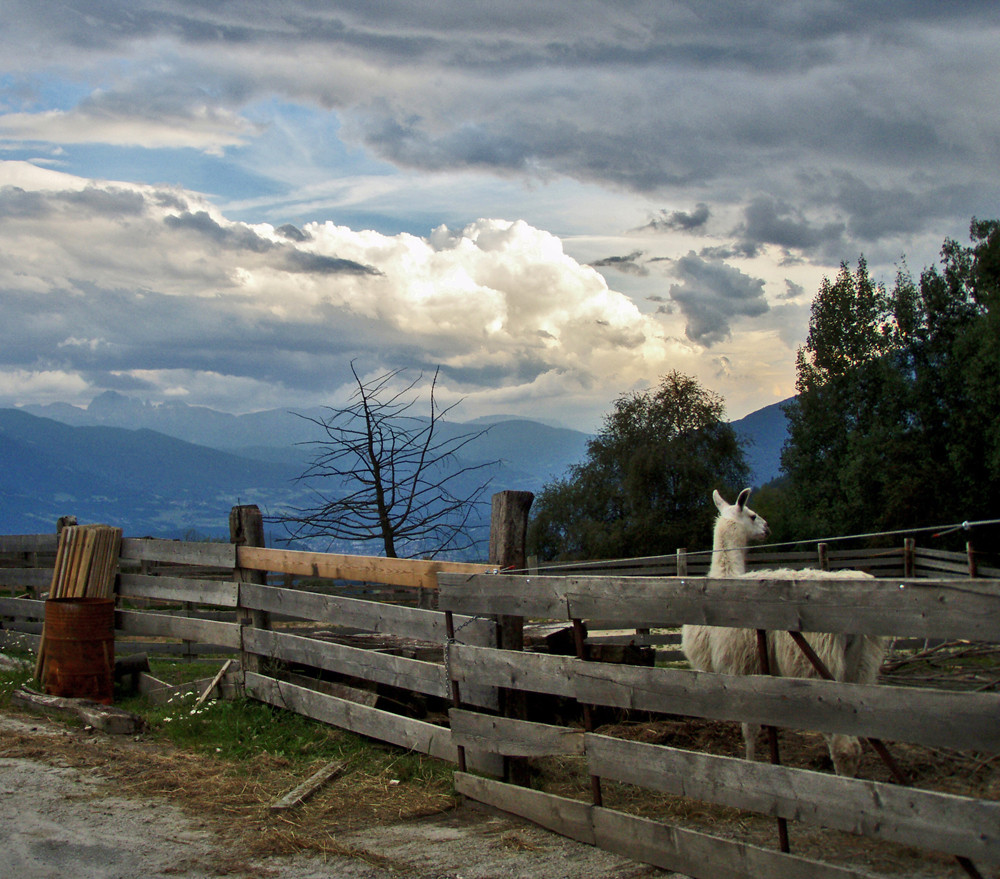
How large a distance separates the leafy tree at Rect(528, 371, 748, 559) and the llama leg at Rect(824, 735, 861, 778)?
134 feet

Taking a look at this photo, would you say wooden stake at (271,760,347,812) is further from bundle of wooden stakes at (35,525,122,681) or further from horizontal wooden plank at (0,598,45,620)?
horizontal wooden plank at (0,598,45,620)

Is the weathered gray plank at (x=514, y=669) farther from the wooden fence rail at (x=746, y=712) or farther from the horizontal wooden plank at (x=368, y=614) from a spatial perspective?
the horizontal wooden plank at (x=368, y=614)

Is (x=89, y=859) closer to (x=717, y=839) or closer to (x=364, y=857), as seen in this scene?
(x=364, y=857)

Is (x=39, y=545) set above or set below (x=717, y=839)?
above

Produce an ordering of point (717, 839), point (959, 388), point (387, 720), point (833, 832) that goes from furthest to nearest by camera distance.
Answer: point (959, 388) → point (387, 720) → point (833, 832) → point (717, 839)

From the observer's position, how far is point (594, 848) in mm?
4539

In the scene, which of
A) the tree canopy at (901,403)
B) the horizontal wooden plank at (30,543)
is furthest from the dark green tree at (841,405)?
the horizontal wooden plank at (30,543)

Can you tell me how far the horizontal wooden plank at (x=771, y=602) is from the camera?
310 centimetres

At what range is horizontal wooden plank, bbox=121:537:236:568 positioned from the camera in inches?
309

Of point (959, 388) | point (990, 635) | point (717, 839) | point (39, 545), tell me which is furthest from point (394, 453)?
point (959, 388)

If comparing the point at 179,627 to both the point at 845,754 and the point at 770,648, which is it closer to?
the point at 770,648

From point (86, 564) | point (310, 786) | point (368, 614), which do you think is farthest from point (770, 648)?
point (86, 564)

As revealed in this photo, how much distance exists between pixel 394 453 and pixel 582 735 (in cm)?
878

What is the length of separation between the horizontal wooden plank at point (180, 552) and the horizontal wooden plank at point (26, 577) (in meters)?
2.03
